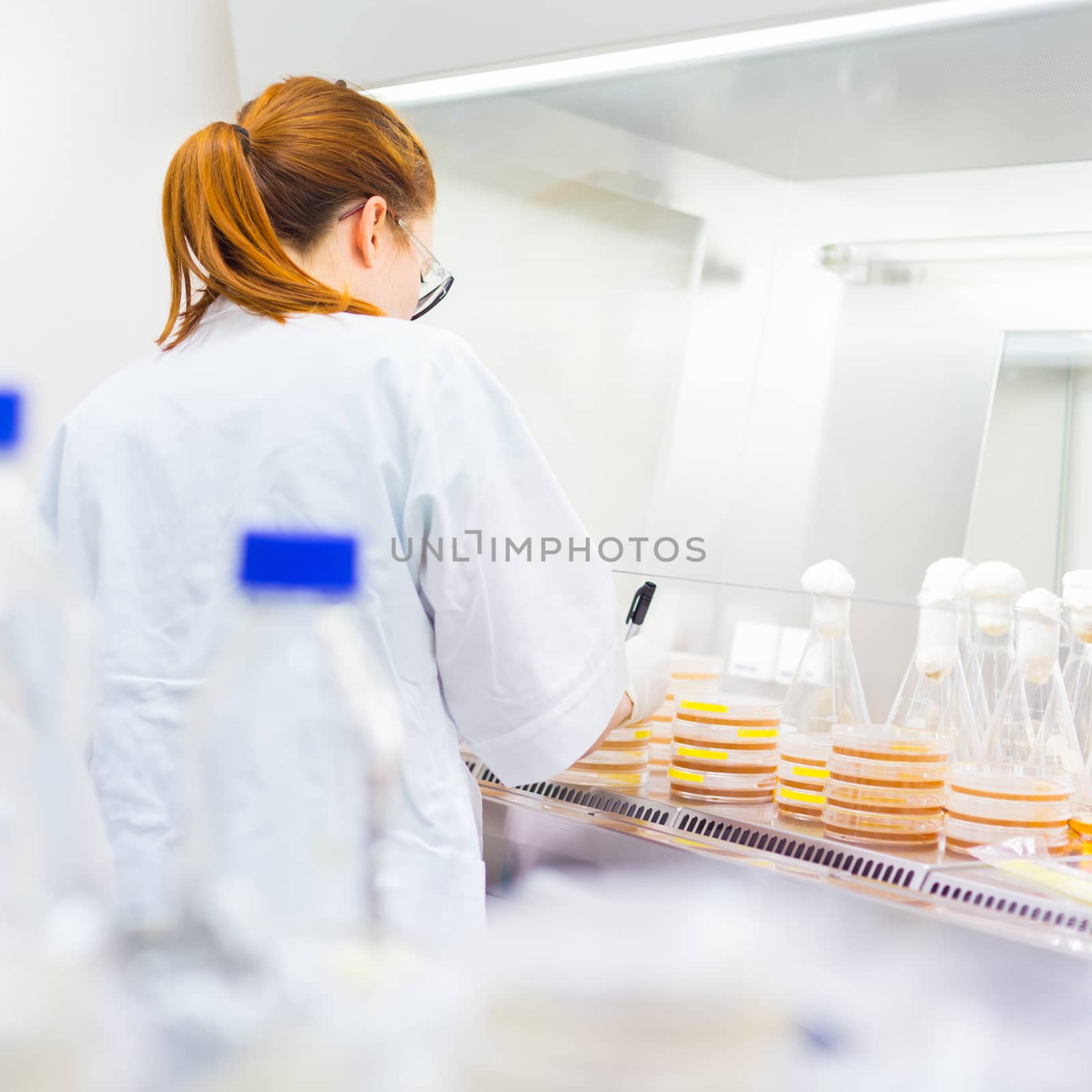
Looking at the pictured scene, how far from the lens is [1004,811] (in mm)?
1003

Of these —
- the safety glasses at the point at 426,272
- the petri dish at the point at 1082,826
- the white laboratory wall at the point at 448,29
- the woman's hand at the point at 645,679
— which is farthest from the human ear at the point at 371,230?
the petri dish at the point at 1082,826

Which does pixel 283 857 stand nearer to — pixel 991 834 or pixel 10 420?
pixel 10 420

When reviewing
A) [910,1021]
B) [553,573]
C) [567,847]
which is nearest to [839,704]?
[567,847]

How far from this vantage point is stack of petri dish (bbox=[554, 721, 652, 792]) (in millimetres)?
1215

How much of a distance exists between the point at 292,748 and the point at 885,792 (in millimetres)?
786

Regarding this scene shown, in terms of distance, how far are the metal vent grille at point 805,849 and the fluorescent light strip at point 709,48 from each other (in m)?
0.93

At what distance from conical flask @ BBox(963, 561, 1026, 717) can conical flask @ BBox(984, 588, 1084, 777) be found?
0.06 feet

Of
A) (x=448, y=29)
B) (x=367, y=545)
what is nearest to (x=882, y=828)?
(x=367, y=545)

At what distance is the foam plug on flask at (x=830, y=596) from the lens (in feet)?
4.07

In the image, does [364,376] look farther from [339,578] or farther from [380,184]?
[339,578]

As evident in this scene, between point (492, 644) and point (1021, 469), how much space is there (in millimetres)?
970

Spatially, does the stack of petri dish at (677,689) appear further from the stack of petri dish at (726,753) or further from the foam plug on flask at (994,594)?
the foam plug on flask at (994,594)

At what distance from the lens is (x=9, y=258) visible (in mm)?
1866

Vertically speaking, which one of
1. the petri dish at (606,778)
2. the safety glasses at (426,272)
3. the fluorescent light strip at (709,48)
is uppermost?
the fluorescent light strip at (709,48)
